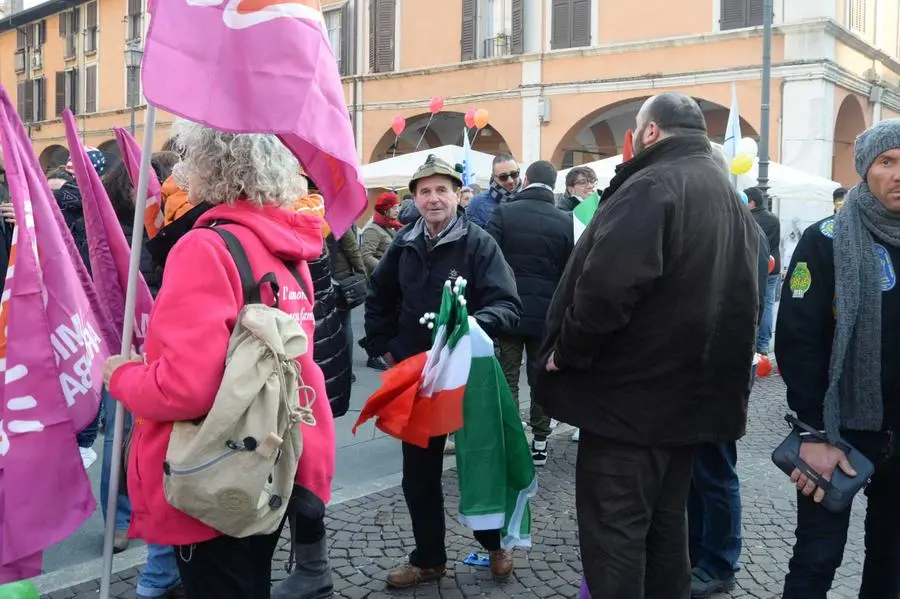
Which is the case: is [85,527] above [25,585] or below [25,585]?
below

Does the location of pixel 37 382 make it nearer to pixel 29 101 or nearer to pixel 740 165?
pixel 740 165

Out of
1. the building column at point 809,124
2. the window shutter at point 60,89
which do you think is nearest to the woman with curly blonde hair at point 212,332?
the building column at point 809,124

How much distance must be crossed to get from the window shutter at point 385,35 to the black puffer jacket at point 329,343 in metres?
19.2

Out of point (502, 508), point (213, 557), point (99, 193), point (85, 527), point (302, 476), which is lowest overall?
point (85, 527)

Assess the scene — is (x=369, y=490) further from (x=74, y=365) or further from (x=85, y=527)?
(x=74, y=365)

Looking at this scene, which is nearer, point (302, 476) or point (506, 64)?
point (302, 476)

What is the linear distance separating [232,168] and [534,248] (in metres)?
3.41

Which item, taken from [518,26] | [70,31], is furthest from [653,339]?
[70,31]

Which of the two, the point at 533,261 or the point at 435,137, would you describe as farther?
the point at 435,137

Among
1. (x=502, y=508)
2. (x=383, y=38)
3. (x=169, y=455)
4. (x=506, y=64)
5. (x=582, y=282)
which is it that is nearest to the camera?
(x=169, y=455)

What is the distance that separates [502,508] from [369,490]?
1448 millimetres

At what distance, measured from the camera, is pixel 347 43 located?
22.3 m

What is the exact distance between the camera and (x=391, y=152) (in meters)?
23.6

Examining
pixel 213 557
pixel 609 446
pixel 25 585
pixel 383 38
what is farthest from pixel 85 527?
pixel 383 38
